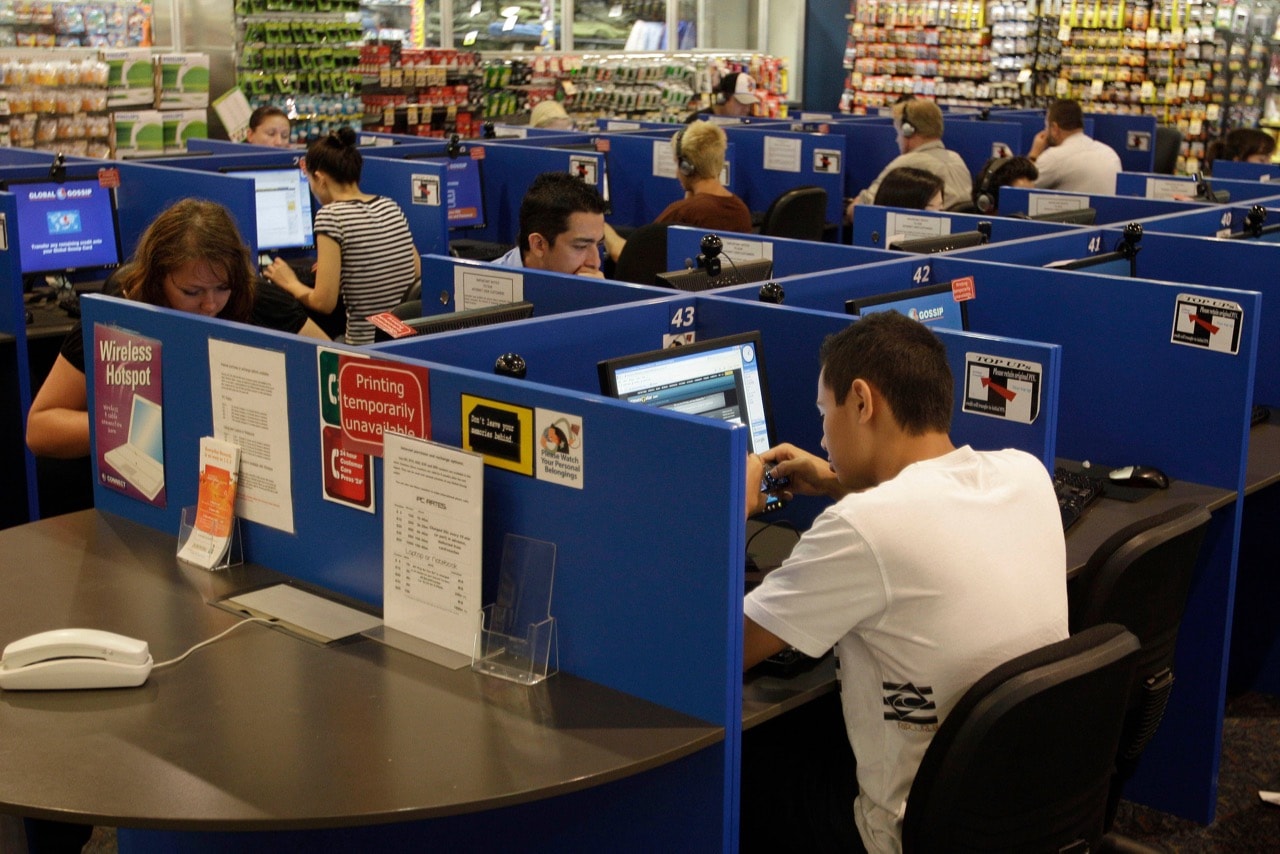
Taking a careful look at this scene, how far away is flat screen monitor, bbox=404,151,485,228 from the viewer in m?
6.71

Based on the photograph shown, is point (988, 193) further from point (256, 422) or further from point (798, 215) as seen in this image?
point (256, 422)

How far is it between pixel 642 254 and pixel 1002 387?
2.66 metres

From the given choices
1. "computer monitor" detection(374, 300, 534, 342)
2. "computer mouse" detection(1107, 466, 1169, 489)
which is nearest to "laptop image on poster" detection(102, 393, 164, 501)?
"computer monitor" detection(374, 300, 534, 342)

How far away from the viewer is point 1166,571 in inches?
91.0

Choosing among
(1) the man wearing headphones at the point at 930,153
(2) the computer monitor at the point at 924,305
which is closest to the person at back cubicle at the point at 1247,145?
(1) the man wearing headphones at the point at 930,153

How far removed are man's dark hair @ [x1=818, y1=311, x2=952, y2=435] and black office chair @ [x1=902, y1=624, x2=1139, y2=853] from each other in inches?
14.9

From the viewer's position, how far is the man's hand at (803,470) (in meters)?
2.44

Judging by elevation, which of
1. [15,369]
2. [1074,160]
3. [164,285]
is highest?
[1074,160]

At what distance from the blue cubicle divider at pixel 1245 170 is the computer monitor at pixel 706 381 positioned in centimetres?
529

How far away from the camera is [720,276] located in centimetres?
333

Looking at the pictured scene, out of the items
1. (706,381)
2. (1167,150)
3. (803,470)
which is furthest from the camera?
(1167,150)

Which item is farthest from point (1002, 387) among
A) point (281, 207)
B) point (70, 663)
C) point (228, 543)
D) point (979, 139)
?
point (979, 139)

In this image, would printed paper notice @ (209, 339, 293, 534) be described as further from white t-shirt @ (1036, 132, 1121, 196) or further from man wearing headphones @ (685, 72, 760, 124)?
man wearing headphones @ (685, 72, 760, 124)

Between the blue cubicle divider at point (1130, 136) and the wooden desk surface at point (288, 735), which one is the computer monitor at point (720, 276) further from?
the blue cubicle divider at point (1130, 136)
